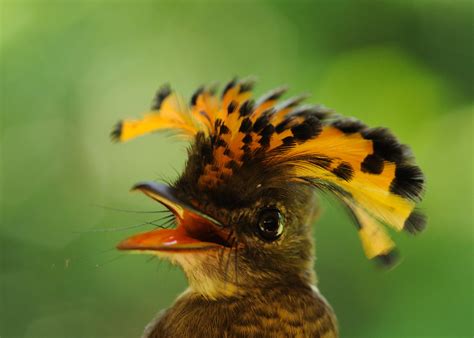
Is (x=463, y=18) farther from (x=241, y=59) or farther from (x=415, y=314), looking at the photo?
(x=415, y=314)

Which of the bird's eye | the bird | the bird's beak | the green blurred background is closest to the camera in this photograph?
the bird's beak

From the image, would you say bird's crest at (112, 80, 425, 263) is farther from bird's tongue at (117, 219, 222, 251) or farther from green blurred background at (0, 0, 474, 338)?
green blurred background at (0, 0, 474, 338)

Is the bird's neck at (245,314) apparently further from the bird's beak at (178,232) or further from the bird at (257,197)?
the bird's beak at (178,232)

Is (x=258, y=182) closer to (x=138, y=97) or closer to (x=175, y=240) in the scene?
(x=175, y=240)

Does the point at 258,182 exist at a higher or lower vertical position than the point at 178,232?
higher

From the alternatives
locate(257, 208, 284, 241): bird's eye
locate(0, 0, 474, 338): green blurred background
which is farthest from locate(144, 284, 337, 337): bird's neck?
locate(0, 0, 474, 338): green blurred background

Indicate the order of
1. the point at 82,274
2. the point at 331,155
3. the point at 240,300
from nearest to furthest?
the point at 331,155 → the point at 240,300 → the point at 82,274

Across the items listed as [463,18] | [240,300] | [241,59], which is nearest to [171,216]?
[240,300]

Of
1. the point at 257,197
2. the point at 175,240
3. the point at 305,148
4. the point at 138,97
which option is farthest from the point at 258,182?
the point at 138,97
